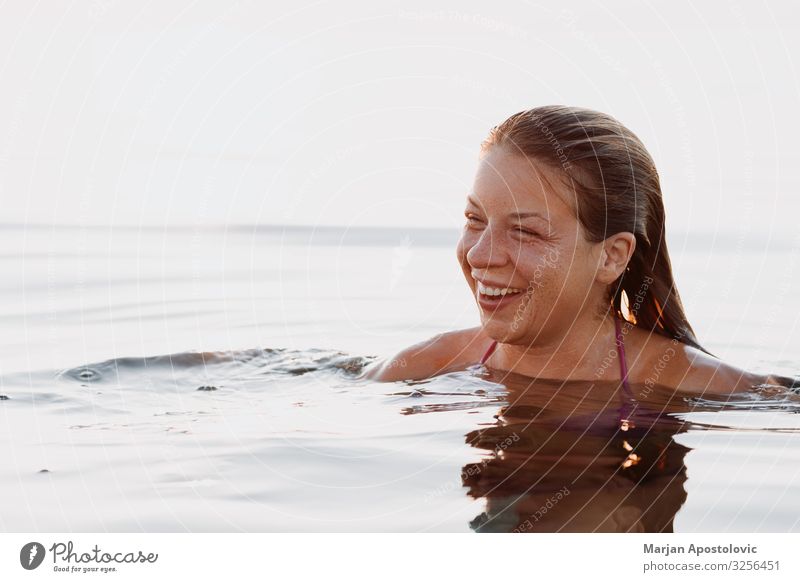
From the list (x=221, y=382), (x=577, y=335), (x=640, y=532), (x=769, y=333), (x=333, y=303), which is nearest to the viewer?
(x=640, y=532)

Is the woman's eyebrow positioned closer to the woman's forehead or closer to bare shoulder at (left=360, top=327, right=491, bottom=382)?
the woman's forehead

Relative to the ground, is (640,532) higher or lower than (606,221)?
lower

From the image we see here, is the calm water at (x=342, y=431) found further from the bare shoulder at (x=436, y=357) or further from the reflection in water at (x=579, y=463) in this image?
the bare shoulder at (x=436, y=357)

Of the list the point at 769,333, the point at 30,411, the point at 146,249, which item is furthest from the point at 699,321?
the point at 146,249

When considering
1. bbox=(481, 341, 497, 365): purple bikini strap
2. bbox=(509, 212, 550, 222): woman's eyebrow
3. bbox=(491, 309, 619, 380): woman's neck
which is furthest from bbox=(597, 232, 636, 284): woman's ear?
bbox=(481, 341, 497, 365): purple bikini strap

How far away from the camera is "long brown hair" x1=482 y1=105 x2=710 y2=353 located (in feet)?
18.7

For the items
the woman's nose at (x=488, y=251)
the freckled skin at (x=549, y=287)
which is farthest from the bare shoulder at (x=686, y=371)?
the woman's nose at (x=488, y=251)

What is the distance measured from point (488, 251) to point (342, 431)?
118 centimetres

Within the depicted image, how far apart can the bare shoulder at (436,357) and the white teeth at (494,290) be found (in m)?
0.78

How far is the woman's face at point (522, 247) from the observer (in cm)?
562

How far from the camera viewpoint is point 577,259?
18.9ft

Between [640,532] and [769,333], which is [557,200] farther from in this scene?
[769,333]

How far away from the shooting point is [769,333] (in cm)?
852

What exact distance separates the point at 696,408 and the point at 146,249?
9176mm
